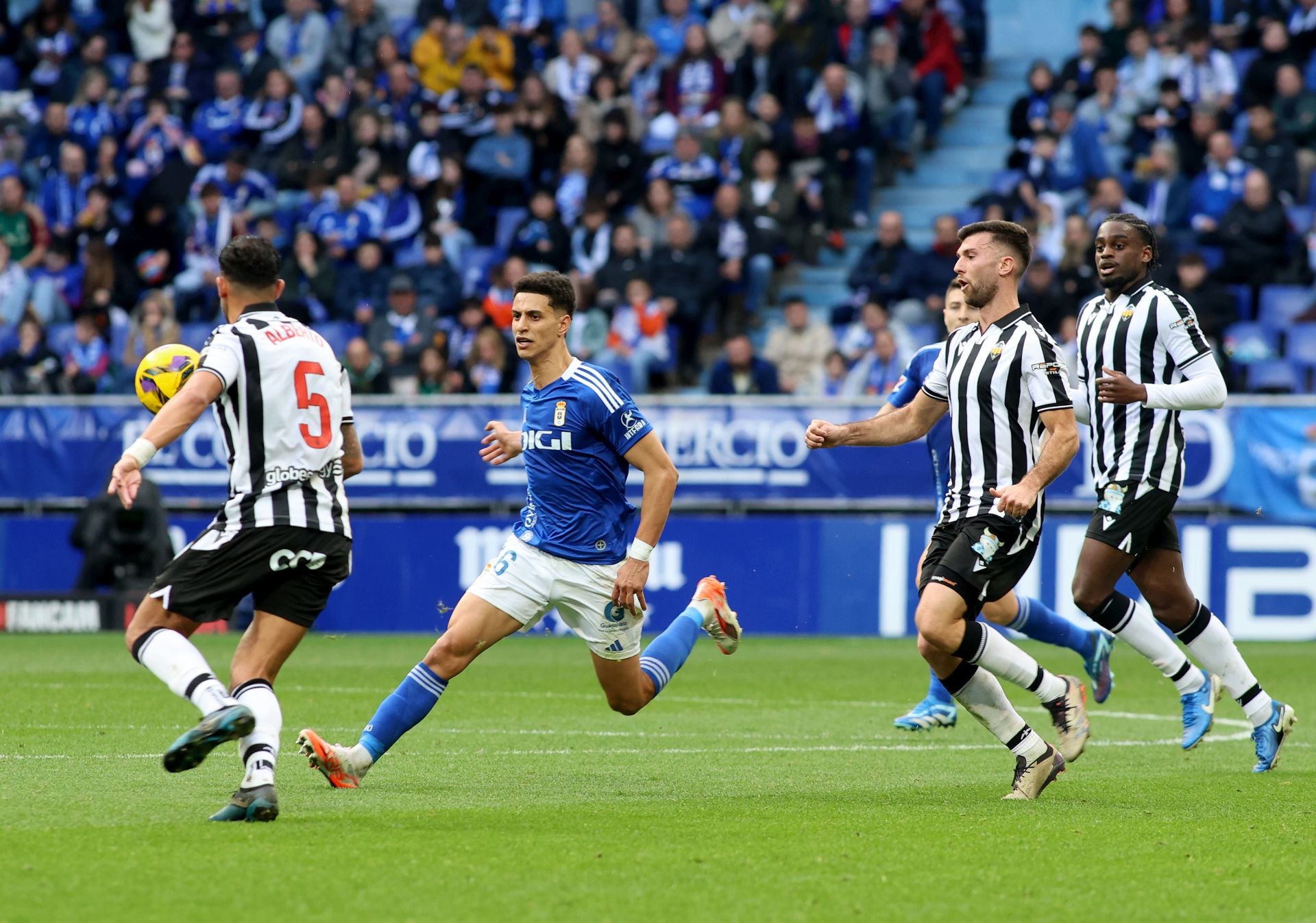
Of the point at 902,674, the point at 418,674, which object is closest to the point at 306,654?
the point at 902,674

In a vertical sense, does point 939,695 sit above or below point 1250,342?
below

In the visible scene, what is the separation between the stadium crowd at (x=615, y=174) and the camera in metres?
19.1

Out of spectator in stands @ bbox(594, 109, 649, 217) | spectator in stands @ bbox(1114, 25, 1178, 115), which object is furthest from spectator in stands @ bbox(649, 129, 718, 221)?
spectator in stands @ bbox(1114, 25, 1178, 115)

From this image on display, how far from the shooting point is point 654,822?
6559 millimetres

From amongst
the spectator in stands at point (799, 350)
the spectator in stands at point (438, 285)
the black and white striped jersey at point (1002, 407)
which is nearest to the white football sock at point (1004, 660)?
the black and white striped jersey at point (1002, 407)

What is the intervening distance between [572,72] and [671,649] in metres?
15.7

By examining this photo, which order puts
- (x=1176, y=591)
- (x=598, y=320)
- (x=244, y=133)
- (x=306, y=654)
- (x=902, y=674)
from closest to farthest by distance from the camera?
(x=1176, y=591) → (x=902, y=674) → (x=306, y=654) → (x=598, y=320) → (x=244, y=133)

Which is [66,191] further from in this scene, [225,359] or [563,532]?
[225,359]

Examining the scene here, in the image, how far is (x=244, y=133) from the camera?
2366 centimetres

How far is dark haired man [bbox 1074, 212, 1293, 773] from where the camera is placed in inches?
337

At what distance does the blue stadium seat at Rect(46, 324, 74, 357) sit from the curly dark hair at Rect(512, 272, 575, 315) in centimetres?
1452

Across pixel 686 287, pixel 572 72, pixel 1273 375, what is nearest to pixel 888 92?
pixel 572 72

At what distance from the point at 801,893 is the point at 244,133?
20.1m

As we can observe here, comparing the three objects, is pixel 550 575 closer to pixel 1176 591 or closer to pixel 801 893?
pixel 801 893
